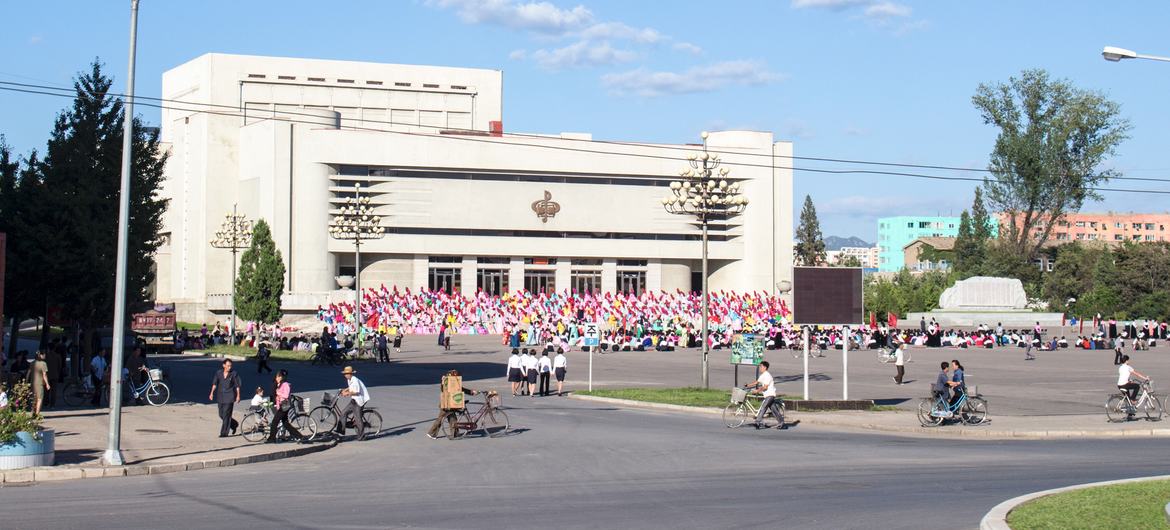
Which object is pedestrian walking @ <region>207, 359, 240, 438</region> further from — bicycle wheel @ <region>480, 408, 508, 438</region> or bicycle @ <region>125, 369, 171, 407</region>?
bicycle @ <region>125, 369, 171, 407</region>

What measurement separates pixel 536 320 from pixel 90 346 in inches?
1655

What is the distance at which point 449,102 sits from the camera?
11312 cm

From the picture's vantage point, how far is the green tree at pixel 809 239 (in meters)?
140

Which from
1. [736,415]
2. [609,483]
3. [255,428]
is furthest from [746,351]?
[609,483]

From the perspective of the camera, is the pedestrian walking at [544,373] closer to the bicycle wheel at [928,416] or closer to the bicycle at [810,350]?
the bicycle wheel at [928,416]

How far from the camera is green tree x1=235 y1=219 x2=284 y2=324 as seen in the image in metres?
74.7

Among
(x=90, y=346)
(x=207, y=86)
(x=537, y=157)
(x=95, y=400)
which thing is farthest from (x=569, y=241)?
(x=95, y=400)

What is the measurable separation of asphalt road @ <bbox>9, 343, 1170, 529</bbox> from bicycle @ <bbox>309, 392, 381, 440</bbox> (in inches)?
22.5

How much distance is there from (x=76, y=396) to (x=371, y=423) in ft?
37.0

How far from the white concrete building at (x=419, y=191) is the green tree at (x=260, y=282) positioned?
13.6 m

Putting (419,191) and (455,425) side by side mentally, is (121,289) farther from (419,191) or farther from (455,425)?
(419,191)

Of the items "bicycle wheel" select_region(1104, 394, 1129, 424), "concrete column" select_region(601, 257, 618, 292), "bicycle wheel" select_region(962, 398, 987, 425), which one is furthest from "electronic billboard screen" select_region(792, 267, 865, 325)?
"concrete column" select_region(601, 257, 618, 292)

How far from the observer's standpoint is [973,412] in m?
27.0

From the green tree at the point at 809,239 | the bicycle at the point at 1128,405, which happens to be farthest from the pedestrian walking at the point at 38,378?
the green tree at the point at 809,239
